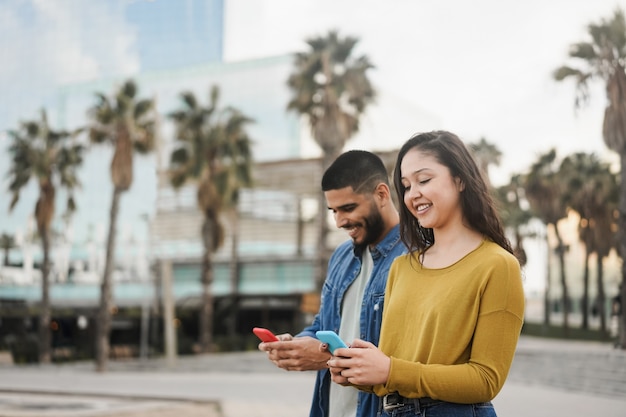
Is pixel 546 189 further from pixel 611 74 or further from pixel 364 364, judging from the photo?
pixel 364 364

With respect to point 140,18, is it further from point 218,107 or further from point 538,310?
point 538,310

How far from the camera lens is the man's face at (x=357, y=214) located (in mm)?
2678

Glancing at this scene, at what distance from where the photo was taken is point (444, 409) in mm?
1885

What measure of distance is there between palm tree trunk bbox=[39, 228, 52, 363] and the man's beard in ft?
95.5

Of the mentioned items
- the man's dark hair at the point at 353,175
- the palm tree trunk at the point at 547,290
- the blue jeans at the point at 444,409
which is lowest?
the palm tree trunk at the point at 547,290

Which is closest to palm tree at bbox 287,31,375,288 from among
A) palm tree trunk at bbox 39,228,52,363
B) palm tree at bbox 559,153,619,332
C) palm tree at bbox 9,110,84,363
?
palm tree at bbox 9,110,84,363

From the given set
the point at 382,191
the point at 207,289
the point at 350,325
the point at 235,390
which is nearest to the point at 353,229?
the point at 382,191

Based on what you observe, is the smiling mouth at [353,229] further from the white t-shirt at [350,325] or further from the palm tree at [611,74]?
the palm tree at [611,74]

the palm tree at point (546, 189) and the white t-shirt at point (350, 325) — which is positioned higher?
the palm tree at point (546, 189)

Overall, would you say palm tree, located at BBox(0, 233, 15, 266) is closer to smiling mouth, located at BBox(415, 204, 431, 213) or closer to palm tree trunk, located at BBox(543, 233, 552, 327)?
palm tree trunk, located at BBox(543, 233, 552, 327)

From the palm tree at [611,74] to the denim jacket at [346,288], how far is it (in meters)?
21.8

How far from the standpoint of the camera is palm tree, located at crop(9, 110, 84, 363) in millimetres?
30453

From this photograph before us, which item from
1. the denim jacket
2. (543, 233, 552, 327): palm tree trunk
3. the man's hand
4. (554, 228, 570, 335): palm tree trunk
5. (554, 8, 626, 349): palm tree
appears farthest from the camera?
(543, 233, 552, 327): palm tree trunk

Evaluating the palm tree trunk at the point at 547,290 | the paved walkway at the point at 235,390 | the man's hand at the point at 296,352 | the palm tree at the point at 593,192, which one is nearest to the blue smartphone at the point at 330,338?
the man's hand at the point at 296,352
